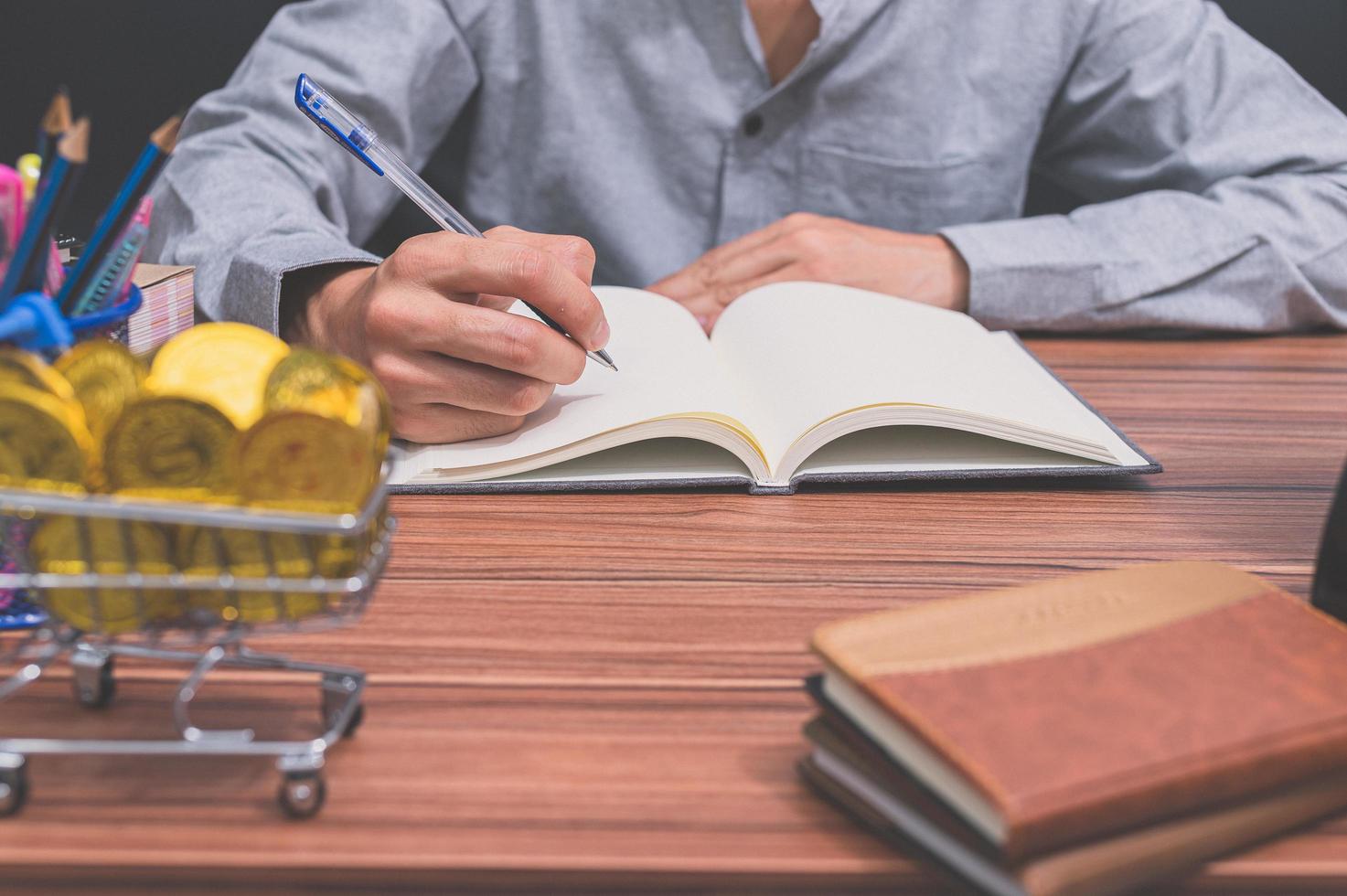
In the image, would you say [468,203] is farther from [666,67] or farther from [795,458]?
[795,458]

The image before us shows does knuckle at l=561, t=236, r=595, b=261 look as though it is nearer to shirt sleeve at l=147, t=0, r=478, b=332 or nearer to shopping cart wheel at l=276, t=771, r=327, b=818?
shirt sleeve at l=147, t=0, r=478, b=332

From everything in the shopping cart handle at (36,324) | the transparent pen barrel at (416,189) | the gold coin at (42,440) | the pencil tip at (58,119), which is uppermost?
the pencil tip at (58,119)

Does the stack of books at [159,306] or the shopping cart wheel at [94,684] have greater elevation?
the stack of books at [159,306]

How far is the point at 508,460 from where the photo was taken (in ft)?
2.21

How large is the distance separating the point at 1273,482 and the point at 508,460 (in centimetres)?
48

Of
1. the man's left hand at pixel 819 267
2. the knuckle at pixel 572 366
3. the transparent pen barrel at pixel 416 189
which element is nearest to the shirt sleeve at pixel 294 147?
the transparent pen barrel at pixel 416 189

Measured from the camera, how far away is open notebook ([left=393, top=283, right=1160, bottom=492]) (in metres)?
0.67

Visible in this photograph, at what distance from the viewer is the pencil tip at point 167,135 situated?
1.31 ft

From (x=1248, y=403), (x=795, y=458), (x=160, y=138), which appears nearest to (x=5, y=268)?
(x=160, y=138)

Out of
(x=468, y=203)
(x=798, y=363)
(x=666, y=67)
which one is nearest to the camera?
(x=798, y=363)

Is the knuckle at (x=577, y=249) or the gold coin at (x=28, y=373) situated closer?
the gold coin at (x=28, y=373)

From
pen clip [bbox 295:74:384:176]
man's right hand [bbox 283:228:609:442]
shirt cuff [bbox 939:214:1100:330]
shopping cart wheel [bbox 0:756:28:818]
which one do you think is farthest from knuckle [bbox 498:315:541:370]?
shirt cuff [bbox 939:214:1100:330]

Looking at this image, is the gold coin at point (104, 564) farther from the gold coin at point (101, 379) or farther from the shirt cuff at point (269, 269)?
the shirt cuff at point (269, 269)

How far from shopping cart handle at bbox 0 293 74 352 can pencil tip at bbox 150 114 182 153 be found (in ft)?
0.22
